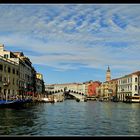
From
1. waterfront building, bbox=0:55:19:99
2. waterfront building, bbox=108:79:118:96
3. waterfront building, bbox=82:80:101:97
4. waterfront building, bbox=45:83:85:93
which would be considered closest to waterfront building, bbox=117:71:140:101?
waterfront building, bbox=108:79:118:96

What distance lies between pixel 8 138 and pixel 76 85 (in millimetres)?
128626

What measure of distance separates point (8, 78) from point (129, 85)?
3443cm

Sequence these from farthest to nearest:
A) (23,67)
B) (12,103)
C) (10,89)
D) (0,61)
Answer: (23,67), (10,89), (0,61), (12,103)

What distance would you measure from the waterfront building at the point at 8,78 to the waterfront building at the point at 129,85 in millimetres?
28564

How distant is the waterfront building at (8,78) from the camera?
35125mm

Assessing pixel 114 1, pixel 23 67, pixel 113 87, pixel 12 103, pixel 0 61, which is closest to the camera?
pixel 114 1

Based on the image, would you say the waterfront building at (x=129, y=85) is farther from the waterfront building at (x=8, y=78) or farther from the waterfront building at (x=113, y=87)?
the waterfront building at (x=8, y=78)

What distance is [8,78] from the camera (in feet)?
122

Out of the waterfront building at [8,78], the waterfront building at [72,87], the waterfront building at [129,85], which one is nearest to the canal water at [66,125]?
the waterfront building at [8,78]

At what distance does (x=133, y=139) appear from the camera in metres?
1.79

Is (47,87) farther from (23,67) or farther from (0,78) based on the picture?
(0,78)

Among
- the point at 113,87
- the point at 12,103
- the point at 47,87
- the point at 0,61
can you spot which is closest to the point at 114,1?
the point at 12,103

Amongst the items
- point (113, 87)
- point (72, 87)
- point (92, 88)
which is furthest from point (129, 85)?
point (72, 87)

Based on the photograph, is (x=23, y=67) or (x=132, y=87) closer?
(x=23, y=67)
